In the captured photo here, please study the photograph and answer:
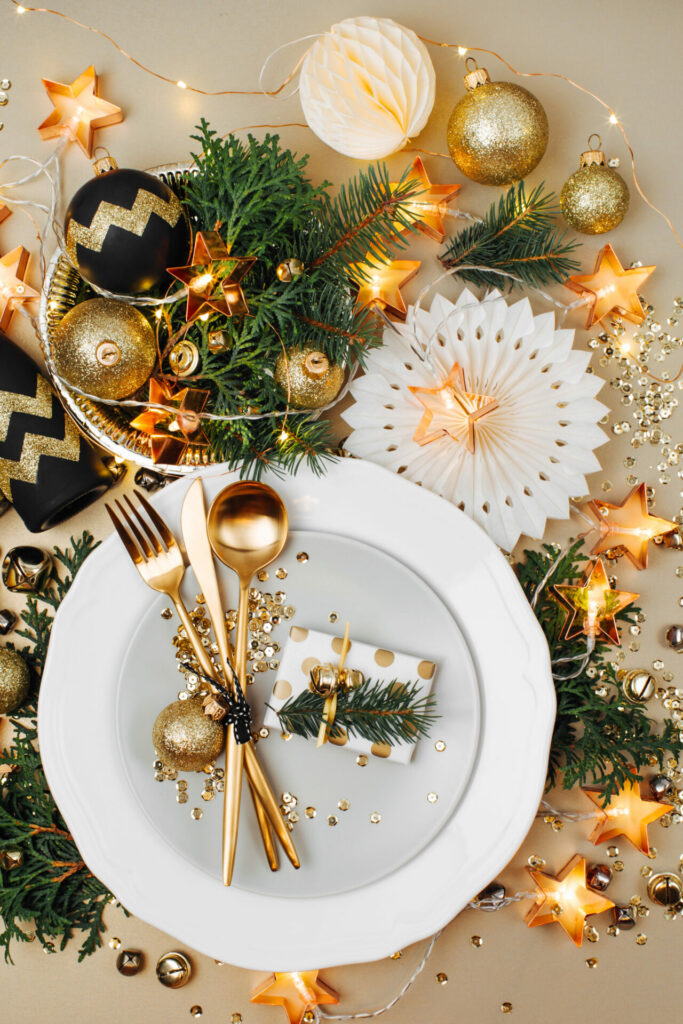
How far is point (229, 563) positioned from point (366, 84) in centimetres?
48

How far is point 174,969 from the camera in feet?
2.35

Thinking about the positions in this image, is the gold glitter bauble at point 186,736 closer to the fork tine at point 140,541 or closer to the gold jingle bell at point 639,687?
the fork tine at point 140,541

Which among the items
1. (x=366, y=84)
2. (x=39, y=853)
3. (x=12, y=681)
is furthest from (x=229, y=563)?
(x=366, y=84)

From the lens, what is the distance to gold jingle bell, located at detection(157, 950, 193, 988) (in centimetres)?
71

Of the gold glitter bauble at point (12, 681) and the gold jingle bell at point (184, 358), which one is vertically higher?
the gold jingle bell at point (184, 358)

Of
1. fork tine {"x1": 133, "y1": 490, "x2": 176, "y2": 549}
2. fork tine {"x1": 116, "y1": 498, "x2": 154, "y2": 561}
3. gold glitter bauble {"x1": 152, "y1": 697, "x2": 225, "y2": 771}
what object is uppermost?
fork tine {"x1": 133, "y1": 490, "x2": 176, "y2": 549}

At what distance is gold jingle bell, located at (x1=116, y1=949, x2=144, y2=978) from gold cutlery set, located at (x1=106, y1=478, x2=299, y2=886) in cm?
20

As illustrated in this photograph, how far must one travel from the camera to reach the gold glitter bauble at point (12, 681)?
0.69 metres

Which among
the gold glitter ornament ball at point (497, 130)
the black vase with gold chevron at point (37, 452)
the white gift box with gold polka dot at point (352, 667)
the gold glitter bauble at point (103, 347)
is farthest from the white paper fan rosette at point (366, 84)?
the white gift box with gold polka dot at point (352, 667)

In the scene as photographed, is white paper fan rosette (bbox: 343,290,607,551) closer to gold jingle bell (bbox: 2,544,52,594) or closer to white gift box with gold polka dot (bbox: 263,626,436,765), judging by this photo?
white gift box with gold polka dot (bbox: 263,626,436,765)

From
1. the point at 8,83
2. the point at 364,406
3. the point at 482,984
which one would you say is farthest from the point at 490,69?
the point at 482,984

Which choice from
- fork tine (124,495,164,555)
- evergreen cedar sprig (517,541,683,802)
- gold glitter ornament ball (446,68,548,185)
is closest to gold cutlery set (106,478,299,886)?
fork tine (124,495,164,555)

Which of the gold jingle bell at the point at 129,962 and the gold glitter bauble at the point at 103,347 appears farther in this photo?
the gold jingle bell at the point at 129,962

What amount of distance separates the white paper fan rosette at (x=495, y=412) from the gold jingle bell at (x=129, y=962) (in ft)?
1.94
